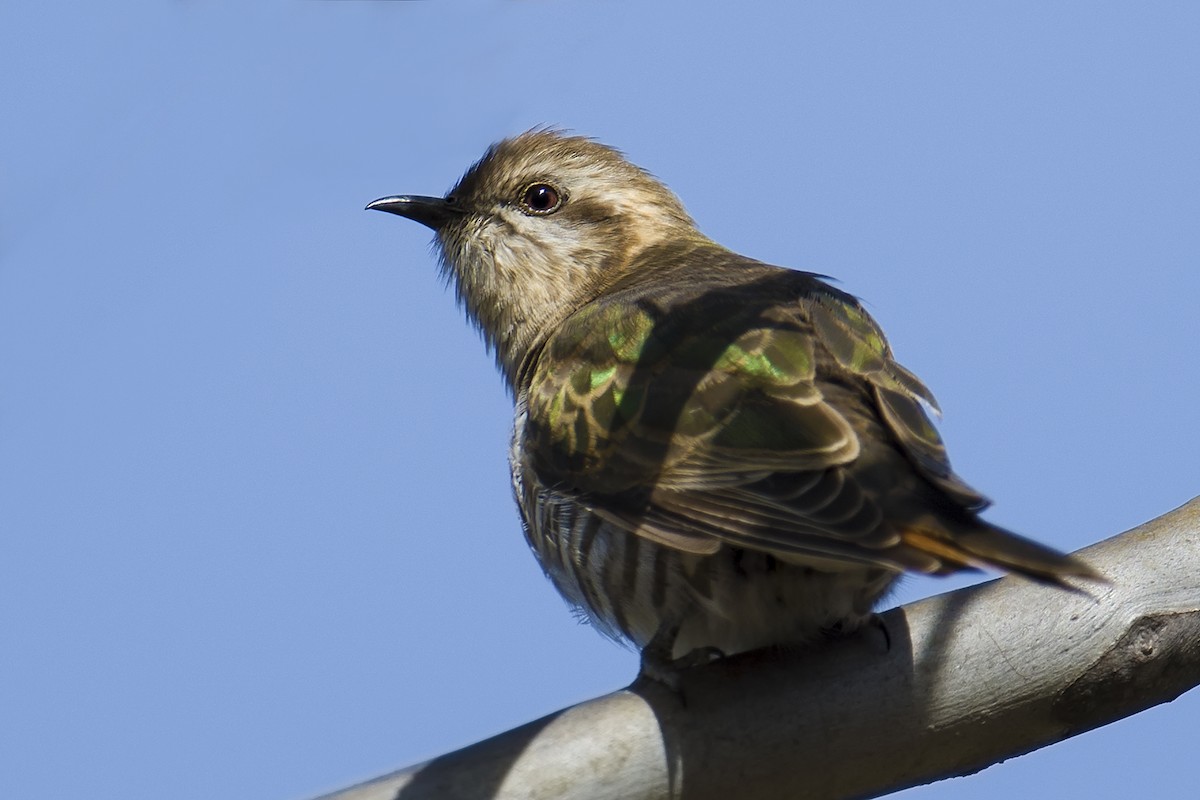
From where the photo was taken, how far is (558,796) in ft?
9.86

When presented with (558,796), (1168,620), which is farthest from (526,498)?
(1168,620)

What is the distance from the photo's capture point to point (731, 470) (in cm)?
374

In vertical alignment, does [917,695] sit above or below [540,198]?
below

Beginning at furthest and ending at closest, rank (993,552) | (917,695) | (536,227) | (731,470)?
(536,227) < (731,470) < (917,695) < (993,552)

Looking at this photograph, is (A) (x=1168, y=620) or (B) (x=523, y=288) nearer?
(A) (x=1168, y=620)

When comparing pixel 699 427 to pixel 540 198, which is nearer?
pixel 699 427

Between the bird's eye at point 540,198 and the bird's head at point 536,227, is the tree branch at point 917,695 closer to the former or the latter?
the bird's head at point 536,227

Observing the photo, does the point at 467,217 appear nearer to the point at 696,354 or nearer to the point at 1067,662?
the point at 696,354

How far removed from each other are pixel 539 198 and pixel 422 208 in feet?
1.71

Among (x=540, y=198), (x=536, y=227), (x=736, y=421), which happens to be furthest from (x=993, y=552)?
(x=540, y=198)

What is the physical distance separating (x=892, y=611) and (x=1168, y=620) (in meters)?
0.66

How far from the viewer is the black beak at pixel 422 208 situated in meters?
6.05

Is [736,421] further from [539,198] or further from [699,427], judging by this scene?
[539,198]

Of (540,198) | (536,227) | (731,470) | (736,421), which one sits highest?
(540,198)
